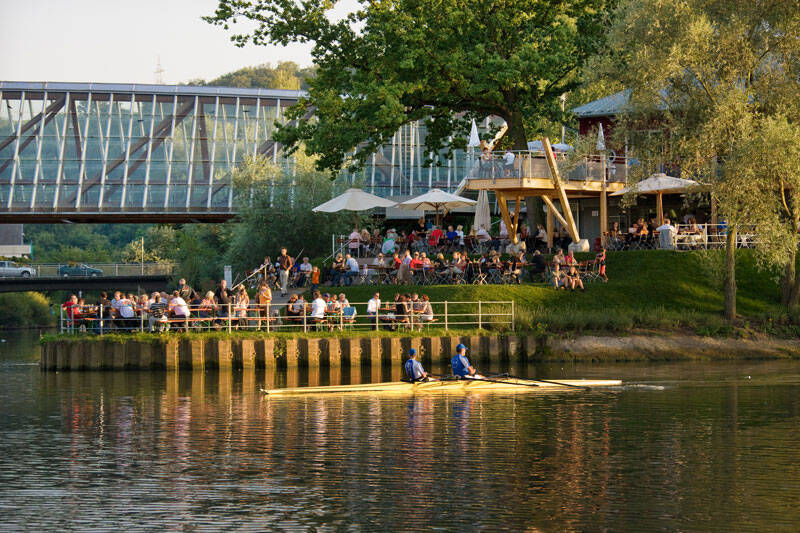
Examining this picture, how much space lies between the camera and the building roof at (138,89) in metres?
73.8

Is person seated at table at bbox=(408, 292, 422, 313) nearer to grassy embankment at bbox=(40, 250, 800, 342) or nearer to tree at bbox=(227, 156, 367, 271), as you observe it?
grassy embankment at bbox=(40, 250, 800, 342)

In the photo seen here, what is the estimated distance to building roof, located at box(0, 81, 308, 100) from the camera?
73750 mm

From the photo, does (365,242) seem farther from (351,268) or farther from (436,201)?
(351,268)

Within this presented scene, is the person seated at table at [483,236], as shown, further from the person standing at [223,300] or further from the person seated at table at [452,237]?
the person standing at [223,300]

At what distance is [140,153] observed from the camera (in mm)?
74250

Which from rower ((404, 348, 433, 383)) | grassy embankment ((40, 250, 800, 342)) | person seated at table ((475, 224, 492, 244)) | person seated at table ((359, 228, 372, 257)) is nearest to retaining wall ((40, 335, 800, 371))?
grassy embankment ((40, 250, 800, 342))

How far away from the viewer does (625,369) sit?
3359 centimetres

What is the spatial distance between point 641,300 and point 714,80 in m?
7.64

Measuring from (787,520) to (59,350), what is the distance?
2495cm

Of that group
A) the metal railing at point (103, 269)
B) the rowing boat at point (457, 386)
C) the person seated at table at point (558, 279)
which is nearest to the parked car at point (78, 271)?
the metal railing at point (103, 269)

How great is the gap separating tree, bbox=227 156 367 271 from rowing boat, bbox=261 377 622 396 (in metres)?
26.7

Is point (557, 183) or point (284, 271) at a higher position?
point (557, 183)

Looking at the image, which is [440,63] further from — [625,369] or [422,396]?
[422,396]

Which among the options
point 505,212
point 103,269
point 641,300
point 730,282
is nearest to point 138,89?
point 103,269
